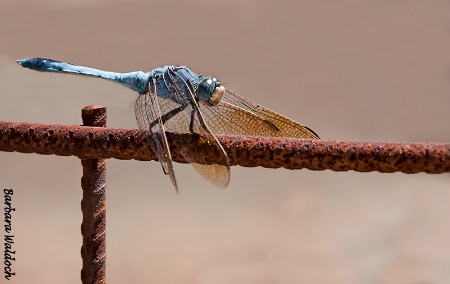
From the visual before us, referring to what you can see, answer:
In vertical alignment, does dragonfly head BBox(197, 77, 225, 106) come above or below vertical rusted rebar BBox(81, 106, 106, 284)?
above

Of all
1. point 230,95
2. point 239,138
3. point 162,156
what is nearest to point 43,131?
point 162,156

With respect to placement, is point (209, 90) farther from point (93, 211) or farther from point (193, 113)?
point (93, 211)

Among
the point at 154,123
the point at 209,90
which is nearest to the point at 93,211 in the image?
the point at 154,123

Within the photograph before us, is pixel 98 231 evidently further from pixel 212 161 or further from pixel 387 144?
pixel 387 144

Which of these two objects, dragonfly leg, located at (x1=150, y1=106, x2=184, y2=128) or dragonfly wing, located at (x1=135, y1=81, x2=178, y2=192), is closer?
dragonfly wing, located at (x1=135, y1=81, x2=178, y2=192)

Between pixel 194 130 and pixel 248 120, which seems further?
pixel 248 120

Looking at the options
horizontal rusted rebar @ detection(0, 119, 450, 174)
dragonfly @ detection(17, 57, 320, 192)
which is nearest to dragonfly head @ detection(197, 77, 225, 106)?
dragonfly @ detection(17, 57, 320, 192)

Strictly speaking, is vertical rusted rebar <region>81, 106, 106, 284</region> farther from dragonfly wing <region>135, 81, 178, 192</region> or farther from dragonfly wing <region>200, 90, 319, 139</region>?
dragonfly wing <region>200, 90, 319, 139</region>
